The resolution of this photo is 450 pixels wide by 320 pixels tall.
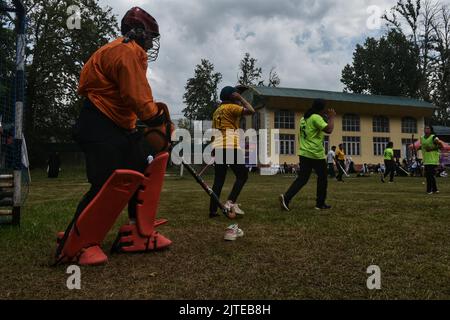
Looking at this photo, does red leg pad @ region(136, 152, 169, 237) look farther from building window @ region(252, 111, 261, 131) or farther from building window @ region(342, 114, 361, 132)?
building window @ region(342, 114, 361, 132)

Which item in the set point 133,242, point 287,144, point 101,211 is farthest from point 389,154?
point 287,144

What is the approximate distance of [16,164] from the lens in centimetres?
489

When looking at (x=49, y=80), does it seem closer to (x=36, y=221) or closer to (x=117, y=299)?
(x=36, y=221)

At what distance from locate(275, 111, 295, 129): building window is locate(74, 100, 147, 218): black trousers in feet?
115

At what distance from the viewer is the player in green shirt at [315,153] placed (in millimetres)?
6453

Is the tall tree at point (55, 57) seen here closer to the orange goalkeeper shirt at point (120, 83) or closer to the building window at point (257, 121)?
the building window at point (257, 121)

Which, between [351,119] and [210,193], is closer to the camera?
[210,193]

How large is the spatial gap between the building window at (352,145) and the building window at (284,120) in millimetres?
6351

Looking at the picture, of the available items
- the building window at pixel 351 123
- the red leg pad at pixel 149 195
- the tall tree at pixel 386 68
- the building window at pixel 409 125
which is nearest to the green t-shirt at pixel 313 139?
the red leg pad at pixel 149 195

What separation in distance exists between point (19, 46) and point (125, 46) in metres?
2.54

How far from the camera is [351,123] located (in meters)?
41.1

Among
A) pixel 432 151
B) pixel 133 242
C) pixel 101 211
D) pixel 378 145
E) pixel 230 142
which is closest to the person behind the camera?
pixel 101 211

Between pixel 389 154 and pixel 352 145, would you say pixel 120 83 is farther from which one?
pixel 352 145

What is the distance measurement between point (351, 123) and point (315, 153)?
120ft
